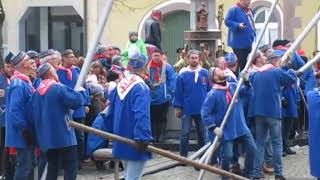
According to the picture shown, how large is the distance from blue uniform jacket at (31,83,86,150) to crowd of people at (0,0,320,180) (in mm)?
12

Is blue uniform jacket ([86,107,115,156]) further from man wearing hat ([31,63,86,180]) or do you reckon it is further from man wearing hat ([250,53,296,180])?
man wearing hat ([250,53,296,180])

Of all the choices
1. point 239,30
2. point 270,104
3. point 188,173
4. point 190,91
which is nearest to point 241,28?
point 239,30

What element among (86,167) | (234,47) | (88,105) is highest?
(234,47)

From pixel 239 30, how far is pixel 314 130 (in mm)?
5651

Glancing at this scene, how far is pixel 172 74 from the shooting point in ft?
51.9

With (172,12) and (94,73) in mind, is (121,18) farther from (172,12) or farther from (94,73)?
(94,73)

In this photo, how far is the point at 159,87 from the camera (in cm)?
1569

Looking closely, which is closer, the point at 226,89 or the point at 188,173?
the point at 226,89

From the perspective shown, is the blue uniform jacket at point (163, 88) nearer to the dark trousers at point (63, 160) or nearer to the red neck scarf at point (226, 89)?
the red neck scarf at point (226, 89)

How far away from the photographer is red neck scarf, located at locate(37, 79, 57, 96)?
10516 mm

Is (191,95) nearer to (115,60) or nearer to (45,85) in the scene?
(115,60)

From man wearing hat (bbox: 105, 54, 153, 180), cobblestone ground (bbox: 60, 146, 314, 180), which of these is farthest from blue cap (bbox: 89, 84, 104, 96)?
man wearing hat (bbox: 105, 54, 153, 180)

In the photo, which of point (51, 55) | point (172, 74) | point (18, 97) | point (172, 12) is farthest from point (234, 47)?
point (172, 12)

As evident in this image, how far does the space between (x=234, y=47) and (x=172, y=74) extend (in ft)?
4.81
